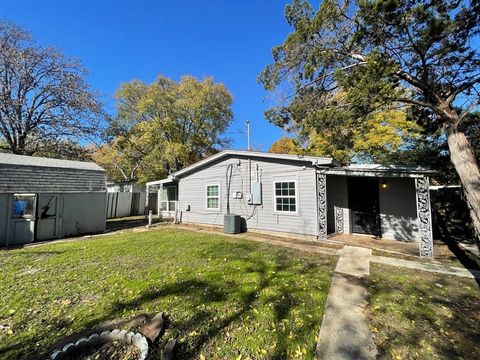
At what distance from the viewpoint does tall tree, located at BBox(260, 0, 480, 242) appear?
539cm

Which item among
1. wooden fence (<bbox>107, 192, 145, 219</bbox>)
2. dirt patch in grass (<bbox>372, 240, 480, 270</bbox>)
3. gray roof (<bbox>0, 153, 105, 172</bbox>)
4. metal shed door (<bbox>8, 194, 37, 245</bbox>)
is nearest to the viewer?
dirt patch in grass (<bbox>372, 240, 480, 270</bbox>)

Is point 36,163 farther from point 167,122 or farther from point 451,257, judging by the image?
point 451,257

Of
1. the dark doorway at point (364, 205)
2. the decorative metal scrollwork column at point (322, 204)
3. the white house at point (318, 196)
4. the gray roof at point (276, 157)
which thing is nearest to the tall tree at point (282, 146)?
the gray roof at point (276, 157)

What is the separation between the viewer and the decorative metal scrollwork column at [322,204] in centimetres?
810

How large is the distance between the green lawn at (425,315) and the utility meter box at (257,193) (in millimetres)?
5440

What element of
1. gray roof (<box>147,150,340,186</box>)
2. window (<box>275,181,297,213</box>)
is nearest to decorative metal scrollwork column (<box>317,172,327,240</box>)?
gray roof (<box>147,150,340,186</box>)

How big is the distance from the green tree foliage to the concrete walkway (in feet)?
57.2

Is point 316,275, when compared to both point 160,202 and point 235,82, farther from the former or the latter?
point 235,82

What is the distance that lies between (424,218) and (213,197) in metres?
8.47

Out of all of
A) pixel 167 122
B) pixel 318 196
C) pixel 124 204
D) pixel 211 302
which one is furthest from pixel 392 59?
pixel 167 122

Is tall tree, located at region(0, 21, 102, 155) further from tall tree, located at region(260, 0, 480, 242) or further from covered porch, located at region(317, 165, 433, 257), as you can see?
covered porch, located at region(317, 165, 433, 257)

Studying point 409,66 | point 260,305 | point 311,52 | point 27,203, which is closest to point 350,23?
point 311,52

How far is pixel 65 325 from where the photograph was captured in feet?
10.5

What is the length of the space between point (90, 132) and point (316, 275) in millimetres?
16924
